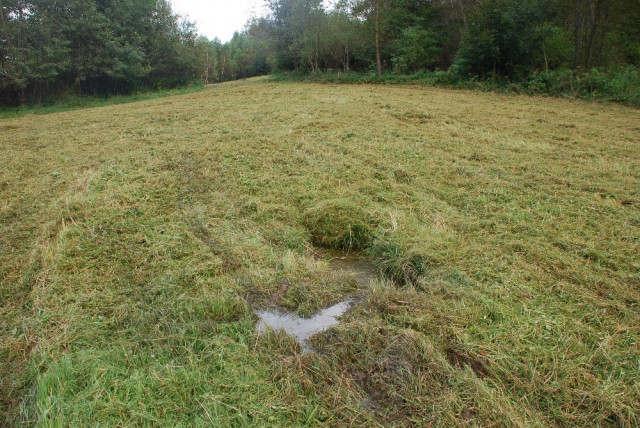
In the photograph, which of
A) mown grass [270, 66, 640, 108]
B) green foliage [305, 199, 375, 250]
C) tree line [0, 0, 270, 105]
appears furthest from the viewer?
tree line [0, 0, 270, 105]

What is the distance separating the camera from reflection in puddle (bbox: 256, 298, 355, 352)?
2.38m

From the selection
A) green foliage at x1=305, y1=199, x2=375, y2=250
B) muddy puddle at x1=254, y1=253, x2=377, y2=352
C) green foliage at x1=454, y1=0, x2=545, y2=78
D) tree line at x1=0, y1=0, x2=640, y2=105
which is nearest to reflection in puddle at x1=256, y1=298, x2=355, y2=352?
muddy puddle at x1=254, y1=253, x2=377, y2=352

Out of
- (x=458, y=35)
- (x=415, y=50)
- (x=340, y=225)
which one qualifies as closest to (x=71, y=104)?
(x=415, y=50)

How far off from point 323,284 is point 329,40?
18068 mm

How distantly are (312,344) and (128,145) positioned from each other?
18.2 ft

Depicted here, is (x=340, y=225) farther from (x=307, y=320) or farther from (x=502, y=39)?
(x=502, y=39)

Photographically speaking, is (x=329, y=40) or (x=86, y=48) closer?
(x=86, y=48)

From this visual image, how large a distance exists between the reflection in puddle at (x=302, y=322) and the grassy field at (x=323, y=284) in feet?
0.32

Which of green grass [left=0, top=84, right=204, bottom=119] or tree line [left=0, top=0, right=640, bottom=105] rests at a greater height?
tree line [left=0, top=0, right=640, bottom=105]

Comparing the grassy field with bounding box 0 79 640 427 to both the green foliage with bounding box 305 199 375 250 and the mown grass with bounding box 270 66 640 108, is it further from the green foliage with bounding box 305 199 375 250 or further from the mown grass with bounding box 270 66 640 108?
the mown grass with bounding box 270 66 640 108

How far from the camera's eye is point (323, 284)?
2824mm

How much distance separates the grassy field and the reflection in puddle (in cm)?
10

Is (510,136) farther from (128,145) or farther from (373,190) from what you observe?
(128,145)

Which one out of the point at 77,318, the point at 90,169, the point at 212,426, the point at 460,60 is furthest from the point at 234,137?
the point at 460,60
